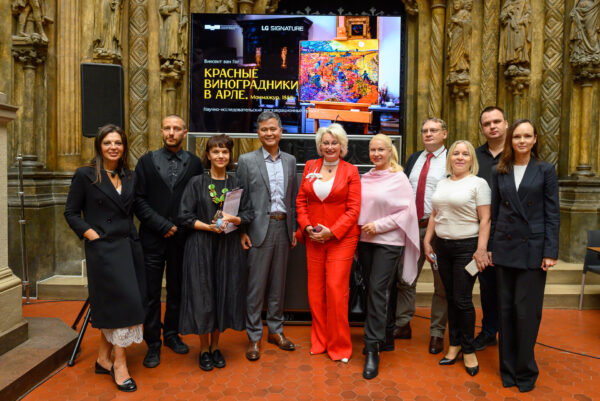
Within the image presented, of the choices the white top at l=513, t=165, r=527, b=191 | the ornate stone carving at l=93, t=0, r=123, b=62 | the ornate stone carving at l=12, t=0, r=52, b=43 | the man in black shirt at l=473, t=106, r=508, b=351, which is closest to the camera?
the white top at l=513, t=165, r=527, b=191

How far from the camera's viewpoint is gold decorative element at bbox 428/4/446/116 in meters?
6.79

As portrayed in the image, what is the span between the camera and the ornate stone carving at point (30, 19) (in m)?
5.46

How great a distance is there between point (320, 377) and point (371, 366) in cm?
41

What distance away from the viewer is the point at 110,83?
3875 millimetres

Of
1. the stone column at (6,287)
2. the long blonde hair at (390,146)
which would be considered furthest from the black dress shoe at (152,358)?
the long blonde hair at (390,146)

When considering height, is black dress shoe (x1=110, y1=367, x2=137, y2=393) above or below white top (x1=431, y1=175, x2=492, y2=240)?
below

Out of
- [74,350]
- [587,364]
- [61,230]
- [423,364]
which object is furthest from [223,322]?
[61,230]

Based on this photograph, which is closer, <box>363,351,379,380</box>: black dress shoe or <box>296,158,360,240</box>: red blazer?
<box>363,351,379,380</box>: black dress shoe

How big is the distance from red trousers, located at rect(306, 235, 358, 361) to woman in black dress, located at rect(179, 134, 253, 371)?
24.4 inches

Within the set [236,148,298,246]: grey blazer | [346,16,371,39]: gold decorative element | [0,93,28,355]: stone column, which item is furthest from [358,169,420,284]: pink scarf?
[346,16,371,39]: gold decorative element

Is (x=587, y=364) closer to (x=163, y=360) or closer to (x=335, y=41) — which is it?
(x=163, y=360)

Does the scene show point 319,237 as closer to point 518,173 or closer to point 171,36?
point 518,173

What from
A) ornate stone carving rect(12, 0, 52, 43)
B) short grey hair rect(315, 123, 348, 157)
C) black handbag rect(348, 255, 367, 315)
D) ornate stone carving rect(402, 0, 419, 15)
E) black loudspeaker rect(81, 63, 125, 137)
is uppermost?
ornate stone carving rect(402, 0, 419, 15)

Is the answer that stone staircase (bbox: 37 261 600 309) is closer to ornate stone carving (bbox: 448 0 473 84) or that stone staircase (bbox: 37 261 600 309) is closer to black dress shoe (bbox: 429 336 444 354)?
black dress shoe (bbox: 429 336 444 354)
